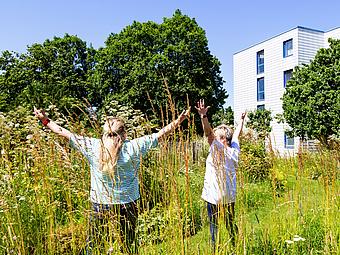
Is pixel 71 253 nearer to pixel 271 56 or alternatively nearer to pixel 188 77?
pixel 188 77

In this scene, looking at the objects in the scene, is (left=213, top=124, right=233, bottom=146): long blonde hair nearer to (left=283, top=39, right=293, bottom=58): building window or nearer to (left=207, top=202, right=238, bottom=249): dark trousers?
(left=207, top=202, right=238, bottom=249): dark trousers

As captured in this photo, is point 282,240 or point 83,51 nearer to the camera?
point 282,240

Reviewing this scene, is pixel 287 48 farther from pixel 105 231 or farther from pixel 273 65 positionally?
pixel 105 231

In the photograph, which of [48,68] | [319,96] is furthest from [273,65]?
[48,68]

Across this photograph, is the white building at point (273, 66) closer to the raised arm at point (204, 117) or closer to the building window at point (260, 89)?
the building window at point (260, 89)

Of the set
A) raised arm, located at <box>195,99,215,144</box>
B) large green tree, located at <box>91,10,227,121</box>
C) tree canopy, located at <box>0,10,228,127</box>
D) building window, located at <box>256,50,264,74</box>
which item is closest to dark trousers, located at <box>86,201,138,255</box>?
raised arm, located at <box>195,99,215,144</box>

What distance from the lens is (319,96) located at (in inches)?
601

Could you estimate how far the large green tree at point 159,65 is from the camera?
82.7 ft

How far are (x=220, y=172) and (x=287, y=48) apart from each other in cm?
2824

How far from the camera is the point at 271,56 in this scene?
29.8 metres

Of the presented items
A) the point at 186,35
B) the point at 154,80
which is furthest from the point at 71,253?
the point at 186,35

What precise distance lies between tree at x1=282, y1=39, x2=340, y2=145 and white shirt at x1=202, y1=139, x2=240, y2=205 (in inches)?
486

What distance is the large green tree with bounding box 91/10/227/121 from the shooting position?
992 inches

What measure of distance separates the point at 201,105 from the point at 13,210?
180cm
